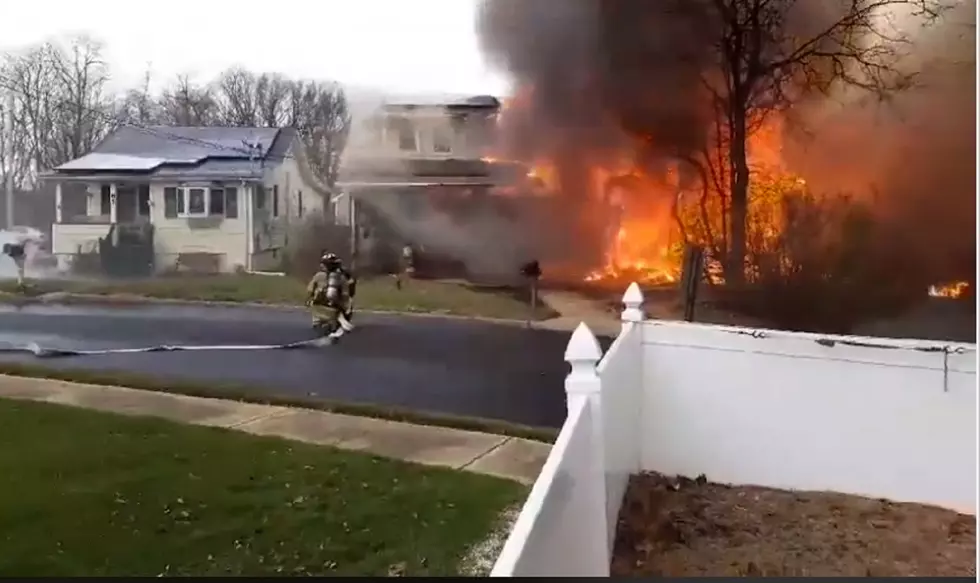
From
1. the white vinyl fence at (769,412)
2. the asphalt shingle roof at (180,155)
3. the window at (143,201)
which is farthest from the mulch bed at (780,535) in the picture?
the window at (143,201)

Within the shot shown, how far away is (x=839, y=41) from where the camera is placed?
188cm

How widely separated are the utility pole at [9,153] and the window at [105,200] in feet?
0.65

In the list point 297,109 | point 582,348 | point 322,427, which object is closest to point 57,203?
point 297,109

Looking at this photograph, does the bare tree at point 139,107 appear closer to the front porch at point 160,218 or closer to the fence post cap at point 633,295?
the front porch at point 160,218

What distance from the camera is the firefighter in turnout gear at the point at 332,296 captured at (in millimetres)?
1872

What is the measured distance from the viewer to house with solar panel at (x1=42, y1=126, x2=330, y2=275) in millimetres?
1806

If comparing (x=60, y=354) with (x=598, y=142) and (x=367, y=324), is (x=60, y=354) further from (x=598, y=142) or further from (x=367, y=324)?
(x=598, y=142)

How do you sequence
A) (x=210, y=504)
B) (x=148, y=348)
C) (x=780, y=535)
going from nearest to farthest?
(x=210, y=504) < (x=148, y=348) < (x=780, y=535)

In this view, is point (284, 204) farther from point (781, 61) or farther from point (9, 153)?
point (781, 61)

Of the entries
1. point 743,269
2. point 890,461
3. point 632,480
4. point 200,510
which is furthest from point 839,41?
point 200,510

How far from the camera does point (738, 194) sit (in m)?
1.99

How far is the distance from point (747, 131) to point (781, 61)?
175mm

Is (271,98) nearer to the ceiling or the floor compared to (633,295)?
nearer to the ceiling

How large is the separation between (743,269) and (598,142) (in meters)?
0.48
